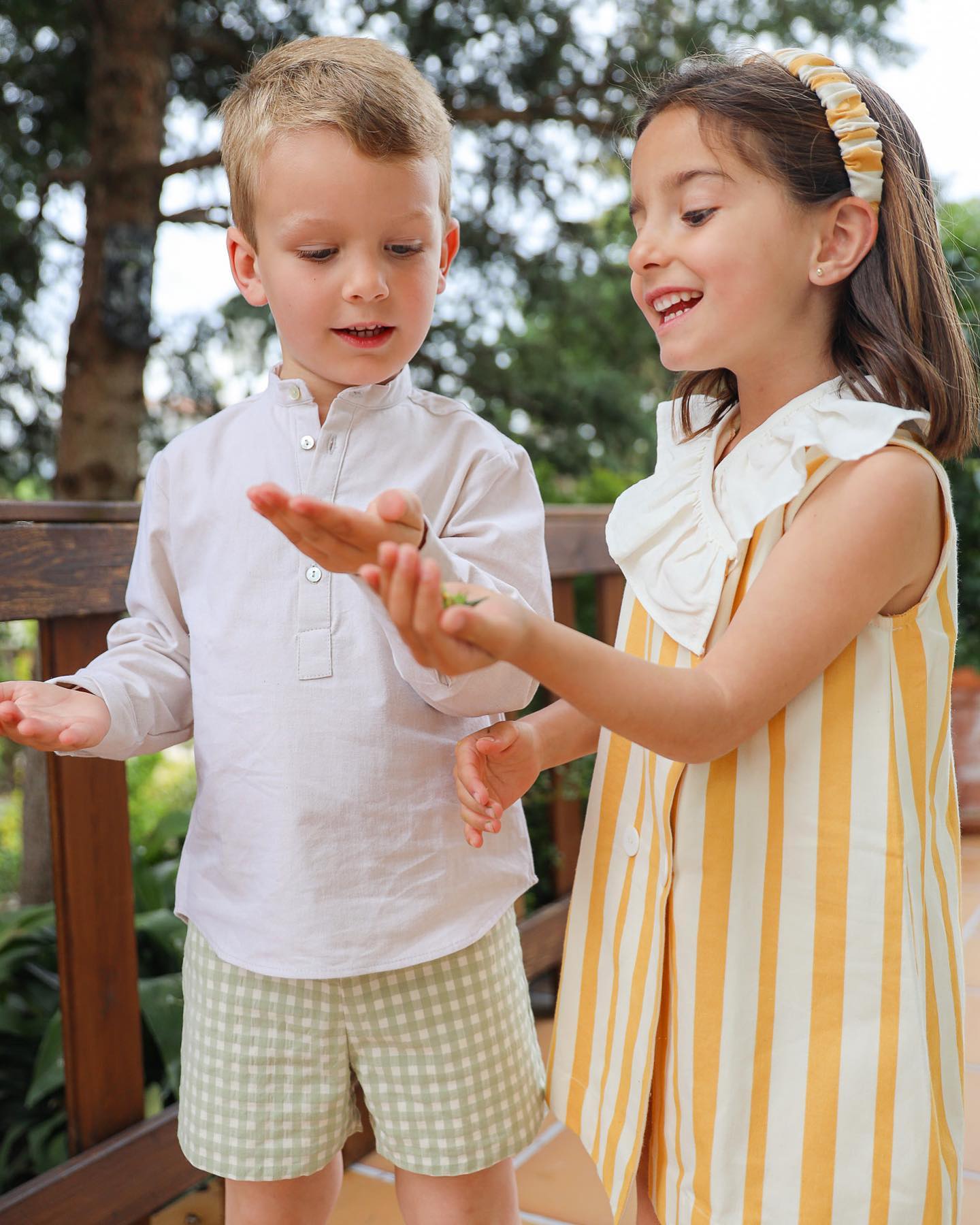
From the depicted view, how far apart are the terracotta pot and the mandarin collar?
12.1 ft

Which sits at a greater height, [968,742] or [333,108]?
[333,108]

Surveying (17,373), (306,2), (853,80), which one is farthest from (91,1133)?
(306,2)

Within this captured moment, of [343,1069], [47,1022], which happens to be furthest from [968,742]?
[343,1069]

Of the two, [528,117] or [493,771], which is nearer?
[493,771]

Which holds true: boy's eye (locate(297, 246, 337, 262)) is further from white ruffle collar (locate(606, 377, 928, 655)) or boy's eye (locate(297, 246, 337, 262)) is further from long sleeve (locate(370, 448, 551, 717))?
white ruffle collar (locate(606, 377, 928, 655))

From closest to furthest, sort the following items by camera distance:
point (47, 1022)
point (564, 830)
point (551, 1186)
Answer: point (551, 1186) < point (47, 1022) < point (564, 830)

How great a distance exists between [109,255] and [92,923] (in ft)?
8.38

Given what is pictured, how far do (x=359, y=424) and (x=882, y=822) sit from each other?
2.20ft

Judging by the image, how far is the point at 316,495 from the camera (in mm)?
1229

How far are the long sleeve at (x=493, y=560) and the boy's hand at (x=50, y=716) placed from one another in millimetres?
306

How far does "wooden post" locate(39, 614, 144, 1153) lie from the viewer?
1592 mm

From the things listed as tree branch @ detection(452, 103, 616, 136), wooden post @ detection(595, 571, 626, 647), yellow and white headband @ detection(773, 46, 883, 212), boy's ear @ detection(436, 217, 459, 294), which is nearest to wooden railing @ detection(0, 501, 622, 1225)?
boy's ear @ detection(436, 217, 459, 294)

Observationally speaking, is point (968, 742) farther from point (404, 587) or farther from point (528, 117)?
point (404, 587)

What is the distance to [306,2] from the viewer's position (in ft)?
12.8
